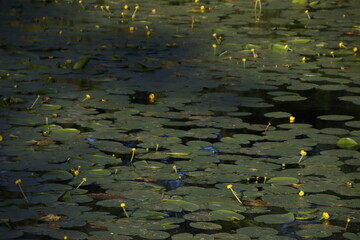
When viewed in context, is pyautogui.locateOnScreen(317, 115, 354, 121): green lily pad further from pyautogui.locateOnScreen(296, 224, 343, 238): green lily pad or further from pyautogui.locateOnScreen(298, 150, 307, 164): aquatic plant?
pyautogui.locateOnScreen(296, 224, 343, 238): green lily pad

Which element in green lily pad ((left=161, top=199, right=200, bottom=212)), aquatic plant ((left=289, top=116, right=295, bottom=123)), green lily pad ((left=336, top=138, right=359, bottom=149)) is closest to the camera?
green lily pad ((left=161, top=199, right=200, bottom=212))

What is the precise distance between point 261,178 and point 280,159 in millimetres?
258

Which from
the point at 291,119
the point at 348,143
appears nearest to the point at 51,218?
the point at 348,143

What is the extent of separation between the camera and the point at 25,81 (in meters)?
4.97

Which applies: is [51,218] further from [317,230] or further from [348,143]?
[348,143]

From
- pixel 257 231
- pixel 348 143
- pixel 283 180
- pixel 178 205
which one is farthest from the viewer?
pixel 348 143

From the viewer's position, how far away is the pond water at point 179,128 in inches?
116

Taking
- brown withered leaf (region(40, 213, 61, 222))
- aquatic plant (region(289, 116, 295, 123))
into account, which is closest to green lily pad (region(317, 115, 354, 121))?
aquatic plant (region(289, 116, 295, 123))

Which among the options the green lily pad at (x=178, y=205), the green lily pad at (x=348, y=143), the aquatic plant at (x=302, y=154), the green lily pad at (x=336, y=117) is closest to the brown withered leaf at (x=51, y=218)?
the green lily pad at (x=178, y=205)

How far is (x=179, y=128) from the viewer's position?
4.08 metres

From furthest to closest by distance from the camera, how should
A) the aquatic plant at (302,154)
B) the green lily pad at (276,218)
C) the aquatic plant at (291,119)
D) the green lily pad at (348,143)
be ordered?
1. the aquatic plant at (291,119)
2. the green lily pad at (348,143)
3. the aquatic plant at (302,154)
4. the green lily pad at (276,218)

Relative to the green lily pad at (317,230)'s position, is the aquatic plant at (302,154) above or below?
above

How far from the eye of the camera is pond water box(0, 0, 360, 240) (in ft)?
9.68

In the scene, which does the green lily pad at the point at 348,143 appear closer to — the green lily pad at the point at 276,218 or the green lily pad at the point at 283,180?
the green lily pad at the point at 283,180
